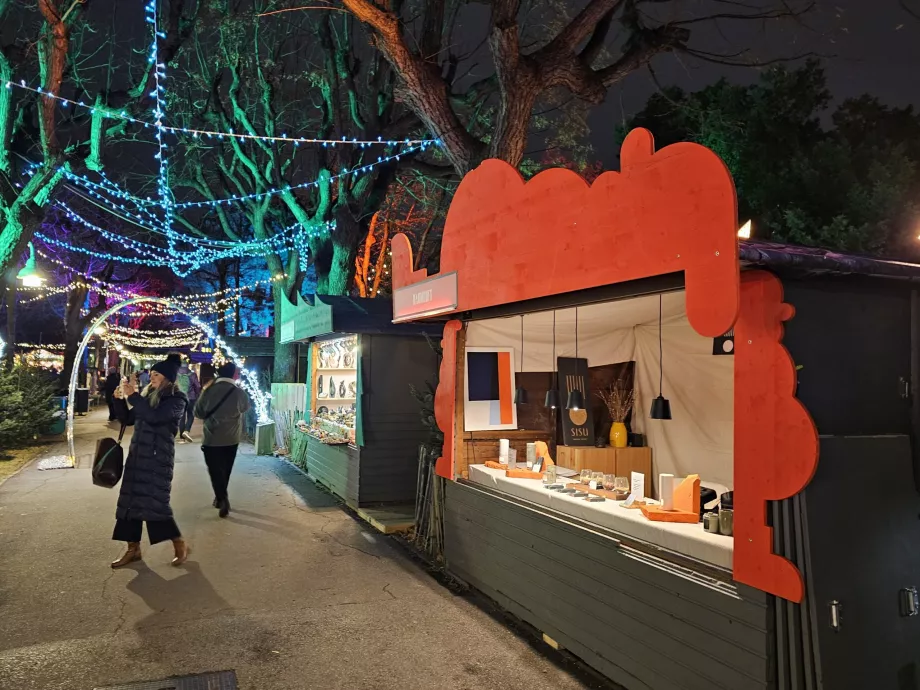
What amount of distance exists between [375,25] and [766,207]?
340 inches

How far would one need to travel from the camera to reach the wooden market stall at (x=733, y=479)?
310 cm

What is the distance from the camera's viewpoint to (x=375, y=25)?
7992mm

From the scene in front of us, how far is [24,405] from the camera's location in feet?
49.6

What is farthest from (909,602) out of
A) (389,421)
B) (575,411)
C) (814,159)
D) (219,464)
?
(814,159)

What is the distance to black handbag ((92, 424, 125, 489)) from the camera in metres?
6.54

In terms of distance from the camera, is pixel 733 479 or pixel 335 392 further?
pixel 335 392

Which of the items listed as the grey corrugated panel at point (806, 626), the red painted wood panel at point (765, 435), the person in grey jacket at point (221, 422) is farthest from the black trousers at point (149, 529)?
the grey corrugated panel at point (806, 626)

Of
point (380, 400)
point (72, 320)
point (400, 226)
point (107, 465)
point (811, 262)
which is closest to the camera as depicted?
point (811, 262)

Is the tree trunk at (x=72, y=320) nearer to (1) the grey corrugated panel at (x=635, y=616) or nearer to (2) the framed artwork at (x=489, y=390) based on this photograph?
(2) the framed artwork at (x=489, y=390)

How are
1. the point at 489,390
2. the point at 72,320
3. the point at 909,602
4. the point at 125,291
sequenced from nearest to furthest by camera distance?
the point at 909,602
the point at 489,390
the point at 72,320
the point at 125,291

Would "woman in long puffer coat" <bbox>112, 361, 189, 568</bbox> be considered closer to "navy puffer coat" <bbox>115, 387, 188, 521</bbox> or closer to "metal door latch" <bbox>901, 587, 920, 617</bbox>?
"navy puffer coat" <bbox>115, 387, 188, 521</bbox>

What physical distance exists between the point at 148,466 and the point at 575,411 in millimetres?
4334

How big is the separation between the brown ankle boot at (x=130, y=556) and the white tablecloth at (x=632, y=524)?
376 centimetres

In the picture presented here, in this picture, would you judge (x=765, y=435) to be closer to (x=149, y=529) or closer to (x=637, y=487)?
(x=637, y=487)
